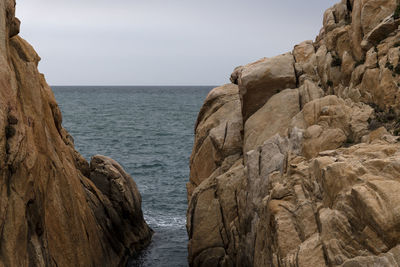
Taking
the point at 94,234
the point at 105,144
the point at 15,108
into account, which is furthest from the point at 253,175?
the point at 105,144

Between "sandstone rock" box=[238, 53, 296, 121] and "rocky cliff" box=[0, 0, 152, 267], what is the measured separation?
1064 centimetres

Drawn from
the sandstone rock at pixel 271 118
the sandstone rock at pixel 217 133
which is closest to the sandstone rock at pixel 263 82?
the sandstone rock at pixel 271 118

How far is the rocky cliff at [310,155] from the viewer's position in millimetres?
14055

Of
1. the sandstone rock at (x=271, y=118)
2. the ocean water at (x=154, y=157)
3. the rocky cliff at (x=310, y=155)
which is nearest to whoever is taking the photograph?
the rocky cliff at (x=310, y=155)

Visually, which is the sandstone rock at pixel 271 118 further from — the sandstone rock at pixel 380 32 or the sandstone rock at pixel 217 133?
the sandstone rock at pixel 380 32

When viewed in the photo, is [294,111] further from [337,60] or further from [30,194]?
[30,194]

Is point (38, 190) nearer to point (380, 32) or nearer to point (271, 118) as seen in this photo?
point (271, 118)

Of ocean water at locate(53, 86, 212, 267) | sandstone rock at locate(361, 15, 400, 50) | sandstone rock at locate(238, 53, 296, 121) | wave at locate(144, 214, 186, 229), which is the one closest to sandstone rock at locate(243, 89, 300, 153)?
sandstone rock at locate(238, 53, 296, 121)

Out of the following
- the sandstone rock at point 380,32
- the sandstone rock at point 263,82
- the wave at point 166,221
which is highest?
the sandstone rock at point 380,32

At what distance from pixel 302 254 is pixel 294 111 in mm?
11786

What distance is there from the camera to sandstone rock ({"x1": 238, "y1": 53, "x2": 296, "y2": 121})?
27.3m

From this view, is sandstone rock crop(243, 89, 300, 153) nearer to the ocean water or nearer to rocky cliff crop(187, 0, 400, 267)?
rocky cliff crop(187, 0, 400, 267)

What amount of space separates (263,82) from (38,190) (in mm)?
13859

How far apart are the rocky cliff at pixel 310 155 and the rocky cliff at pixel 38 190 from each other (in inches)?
224
